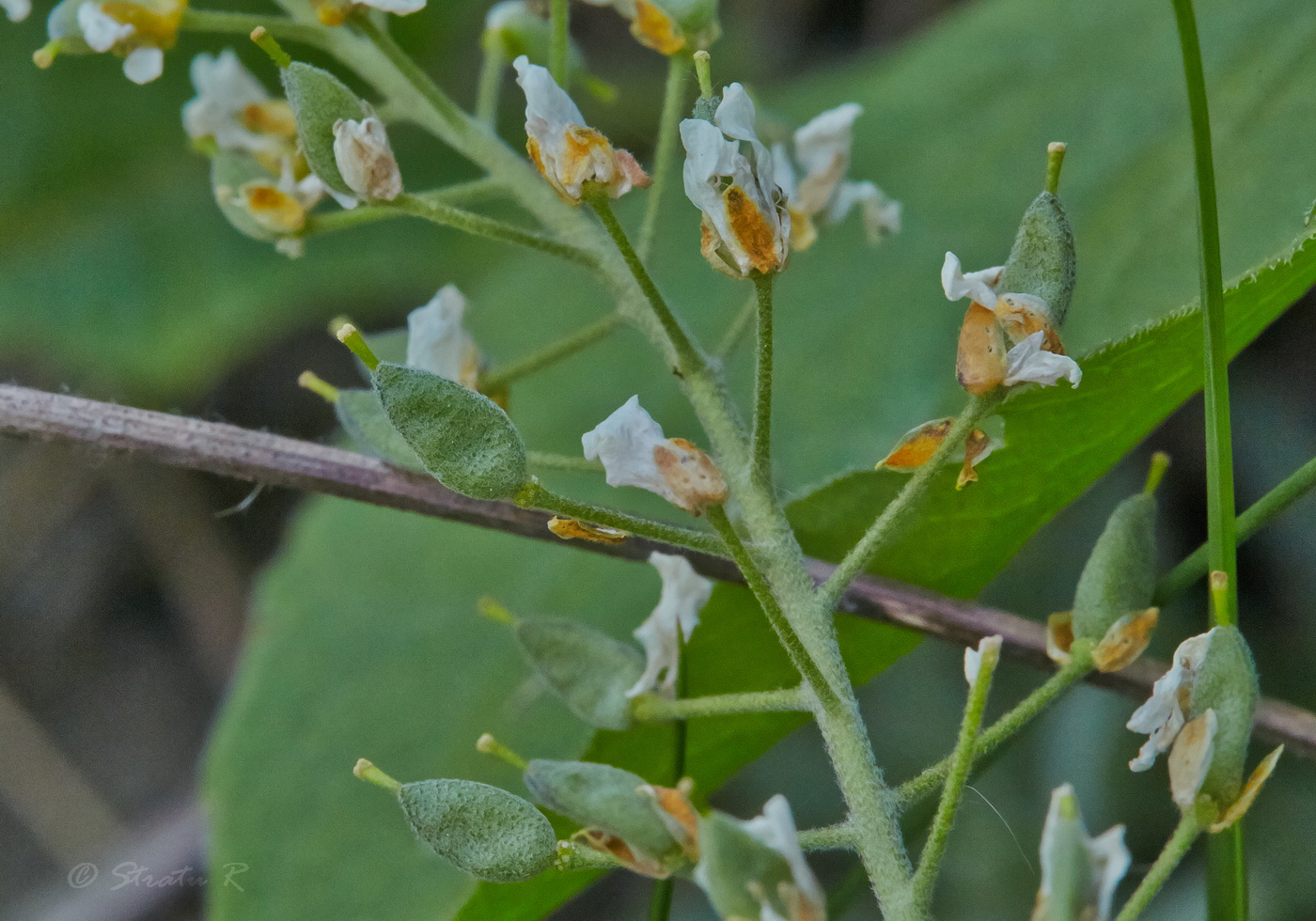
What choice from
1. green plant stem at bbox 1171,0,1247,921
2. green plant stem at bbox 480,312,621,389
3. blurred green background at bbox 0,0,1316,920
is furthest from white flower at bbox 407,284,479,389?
green plant stem at bbox 1171,0,1247,921

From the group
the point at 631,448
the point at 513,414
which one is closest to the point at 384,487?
the point at 631,448

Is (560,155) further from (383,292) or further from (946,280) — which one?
(383,292)

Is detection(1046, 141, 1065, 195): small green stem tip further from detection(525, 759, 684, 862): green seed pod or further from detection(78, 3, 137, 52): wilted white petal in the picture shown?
detection(78, 3, 137, 52): wilted white petal

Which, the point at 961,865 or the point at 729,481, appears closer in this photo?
the point at 729,481

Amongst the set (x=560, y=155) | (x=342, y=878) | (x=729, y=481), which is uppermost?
(x=560, y=155)

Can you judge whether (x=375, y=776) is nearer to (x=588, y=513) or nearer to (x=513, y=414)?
(x=588, y=513)

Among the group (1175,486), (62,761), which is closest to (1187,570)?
(1175,486)

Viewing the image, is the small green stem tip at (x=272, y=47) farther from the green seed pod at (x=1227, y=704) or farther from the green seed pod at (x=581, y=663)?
the green seed pod at (x=1227, y=704)
